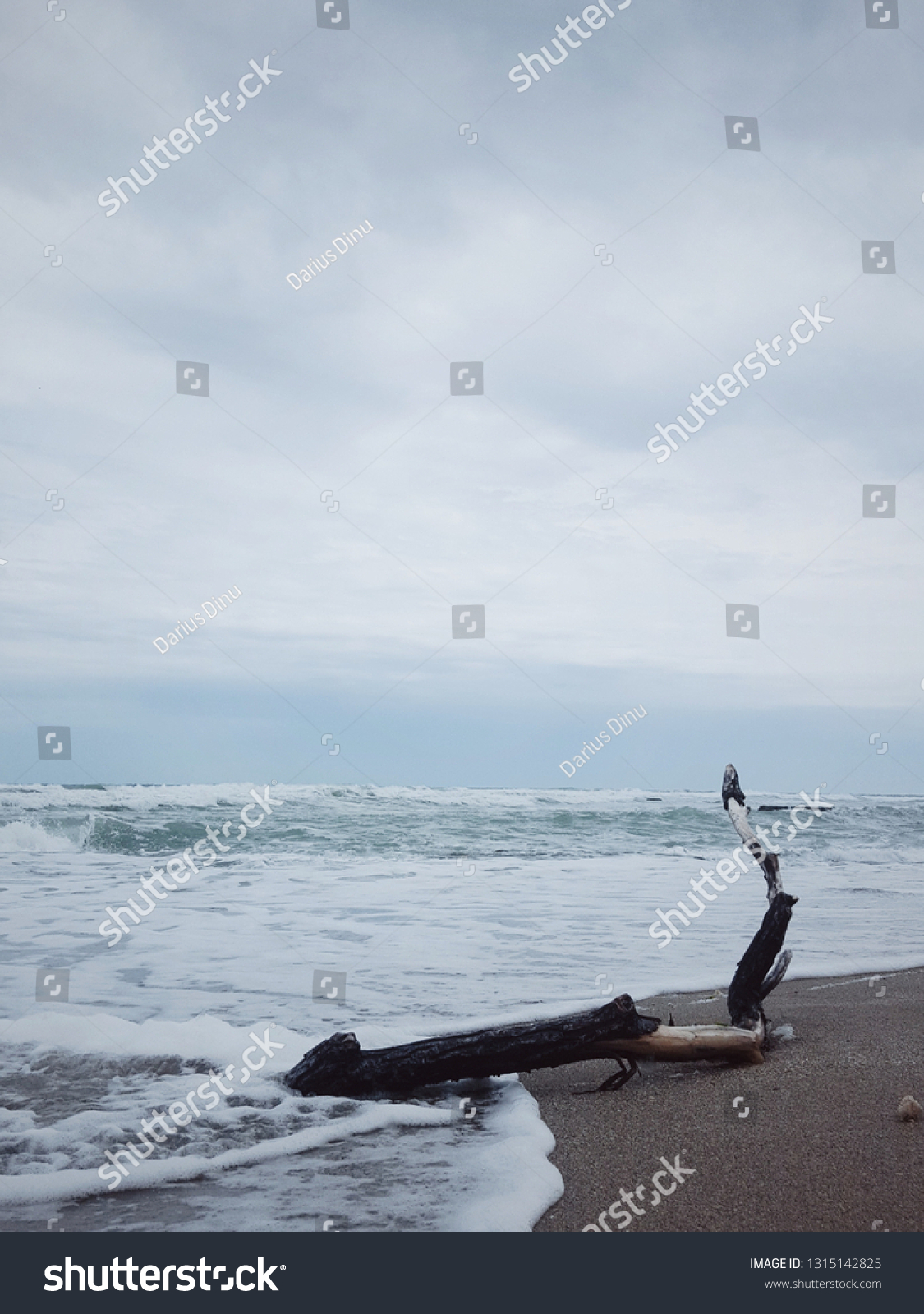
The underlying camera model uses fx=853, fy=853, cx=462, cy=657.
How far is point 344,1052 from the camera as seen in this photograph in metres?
5.04

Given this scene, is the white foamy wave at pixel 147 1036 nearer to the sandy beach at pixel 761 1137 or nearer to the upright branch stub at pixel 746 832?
the sandy beach at pixel 761 1137

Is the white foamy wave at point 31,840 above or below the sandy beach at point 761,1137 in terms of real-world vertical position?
below

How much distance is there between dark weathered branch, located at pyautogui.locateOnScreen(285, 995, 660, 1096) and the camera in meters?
4.88

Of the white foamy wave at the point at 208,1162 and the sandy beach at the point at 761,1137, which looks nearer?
the sandy beach at the point at 761,1137

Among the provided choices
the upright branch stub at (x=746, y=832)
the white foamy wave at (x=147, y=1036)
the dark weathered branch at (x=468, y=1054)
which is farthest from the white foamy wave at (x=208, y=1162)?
the upright branch stub at (x=746, y=832)

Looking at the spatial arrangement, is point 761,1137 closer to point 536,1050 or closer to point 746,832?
point 536,1050

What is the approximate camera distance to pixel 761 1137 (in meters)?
4.23

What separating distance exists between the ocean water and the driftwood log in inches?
6.5

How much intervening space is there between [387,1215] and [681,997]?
447 cm

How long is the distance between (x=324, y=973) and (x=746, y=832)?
15.1 ft

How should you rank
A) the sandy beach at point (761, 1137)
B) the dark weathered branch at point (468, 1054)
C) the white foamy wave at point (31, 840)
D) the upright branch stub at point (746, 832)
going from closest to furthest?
the sandy beach at point (761, 1137) < the dark weathered branch at point (468, 1054) < the upright branch stub at point (746, 832) < the white foamy wave at point (31, 840)

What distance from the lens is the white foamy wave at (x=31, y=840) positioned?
19953 mm

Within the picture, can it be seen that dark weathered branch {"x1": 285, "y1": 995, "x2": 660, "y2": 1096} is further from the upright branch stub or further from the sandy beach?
the upright branch stub

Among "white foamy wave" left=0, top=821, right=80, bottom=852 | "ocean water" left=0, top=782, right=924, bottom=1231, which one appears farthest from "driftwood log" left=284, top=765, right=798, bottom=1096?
"white foamy wave" left=0, top=821, right=80, bottom=852
